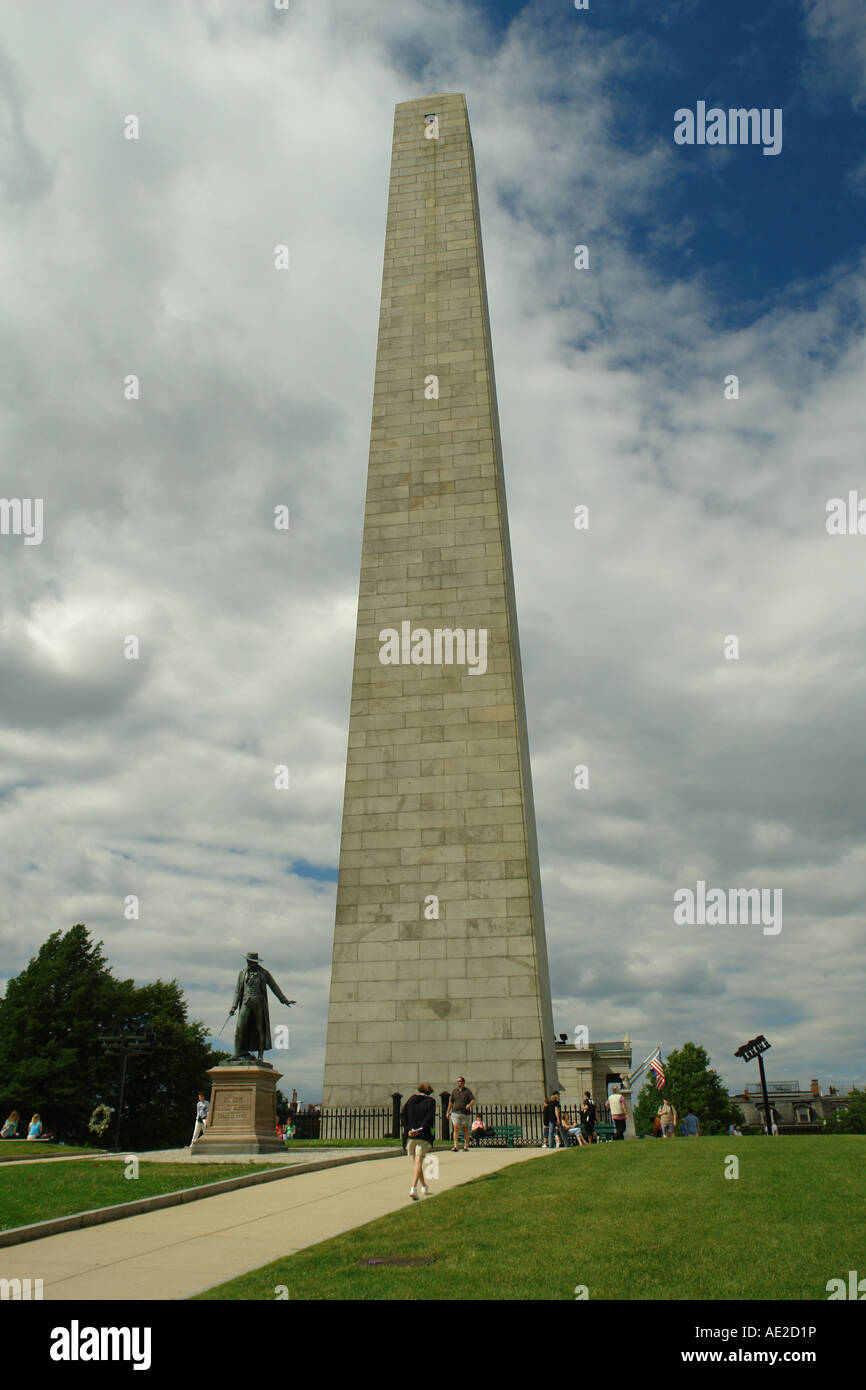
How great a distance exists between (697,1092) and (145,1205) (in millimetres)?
77466

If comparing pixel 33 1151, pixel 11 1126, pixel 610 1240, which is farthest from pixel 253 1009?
pixel 11 1126

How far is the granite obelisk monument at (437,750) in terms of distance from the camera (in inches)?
1164

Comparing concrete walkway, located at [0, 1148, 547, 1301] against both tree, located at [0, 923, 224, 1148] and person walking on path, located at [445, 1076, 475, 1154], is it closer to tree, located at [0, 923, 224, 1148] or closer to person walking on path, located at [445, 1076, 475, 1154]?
person walking on path, located at [445, 1076, 475, 1154]

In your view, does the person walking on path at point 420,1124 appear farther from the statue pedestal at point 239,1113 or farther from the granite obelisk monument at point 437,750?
the granite obelisk monument at point 437,750

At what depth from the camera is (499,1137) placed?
83.8ft

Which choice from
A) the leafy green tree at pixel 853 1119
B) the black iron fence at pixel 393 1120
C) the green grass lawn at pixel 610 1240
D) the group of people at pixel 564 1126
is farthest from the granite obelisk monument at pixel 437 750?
the leafy green tree at pixel 853 1119

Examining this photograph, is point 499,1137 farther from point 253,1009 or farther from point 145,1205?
point 145,1205

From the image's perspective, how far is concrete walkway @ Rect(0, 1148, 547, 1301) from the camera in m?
9.77

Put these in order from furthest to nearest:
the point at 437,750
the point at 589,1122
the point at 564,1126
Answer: the point at 437,750 → the point at 589,1122 → the point at 564,1126

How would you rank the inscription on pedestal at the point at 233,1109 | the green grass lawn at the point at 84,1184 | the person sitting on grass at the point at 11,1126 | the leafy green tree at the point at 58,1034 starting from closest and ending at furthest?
the green grass lawn at the point at 84,1184
the inscription on pedestal at the point at 233,1109
the person sitting on grass at the point at 11,1126
the leafy green tree at the point at 58,1034

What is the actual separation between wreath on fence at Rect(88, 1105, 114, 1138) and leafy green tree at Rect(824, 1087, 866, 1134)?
308 ft

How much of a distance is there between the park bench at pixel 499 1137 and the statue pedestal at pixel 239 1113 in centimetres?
579

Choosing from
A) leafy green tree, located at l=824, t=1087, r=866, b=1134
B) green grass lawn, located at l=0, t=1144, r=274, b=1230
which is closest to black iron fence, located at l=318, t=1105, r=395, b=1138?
green grass lawn, located at l=0, t=1144, r=274, b=1230
